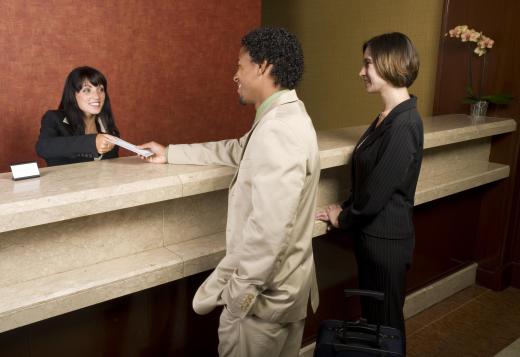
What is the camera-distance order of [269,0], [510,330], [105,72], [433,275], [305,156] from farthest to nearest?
[269,0], [105,72], [433,275], [510,330], [305,156]

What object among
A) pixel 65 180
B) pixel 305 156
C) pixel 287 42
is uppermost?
pixel 287 42

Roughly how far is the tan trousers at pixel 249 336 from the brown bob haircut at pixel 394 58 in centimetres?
106

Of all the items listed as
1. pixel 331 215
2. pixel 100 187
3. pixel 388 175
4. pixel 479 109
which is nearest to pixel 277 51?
pixel 100 187

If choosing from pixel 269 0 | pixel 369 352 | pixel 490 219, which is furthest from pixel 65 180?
pixel 269 0

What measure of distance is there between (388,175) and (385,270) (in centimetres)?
42

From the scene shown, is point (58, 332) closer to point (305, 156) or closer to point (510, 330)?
point (305, 156)

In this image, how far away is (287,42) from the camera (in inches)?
59.6

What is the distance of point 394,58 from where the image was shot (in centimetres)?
209

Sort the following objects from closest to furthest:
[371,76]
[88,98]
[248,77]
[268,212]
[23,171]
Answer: [268,212]
[248,77]
[23,171]
[371,76]
[88,98]

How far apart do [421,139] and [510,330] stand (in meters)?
1.75

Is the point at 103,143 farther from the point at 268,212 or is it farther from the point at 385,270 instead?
the point at 385,270

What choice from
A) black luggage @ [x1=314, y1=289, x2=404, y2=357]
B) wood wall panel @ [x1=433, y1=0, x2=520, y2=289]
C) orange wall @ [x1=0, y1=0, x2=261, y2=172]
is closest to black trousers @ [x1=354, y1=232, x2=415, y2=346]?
black luggage @ [x1=314, y1=289, x2=404, y2=357]

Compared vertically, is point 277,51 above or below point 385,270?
above

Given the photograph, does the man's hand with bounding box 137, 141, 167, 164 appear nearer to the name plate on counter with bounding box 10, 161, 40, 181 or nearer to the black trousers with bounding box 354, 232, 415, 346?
the name plate on counter with bounding box 10, 161, 40, 181
